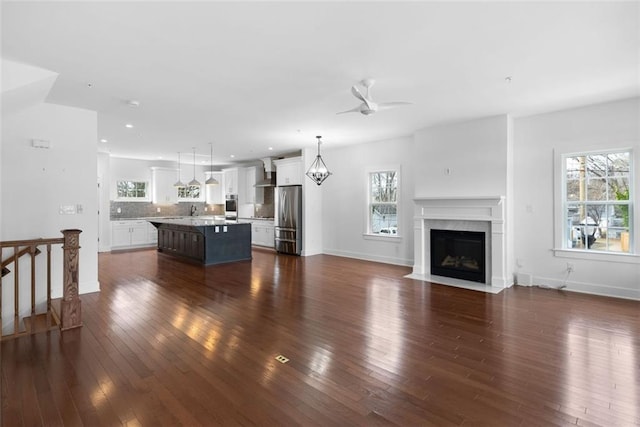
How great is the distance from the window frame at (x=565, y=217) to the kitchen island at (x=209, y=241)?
6243 mm

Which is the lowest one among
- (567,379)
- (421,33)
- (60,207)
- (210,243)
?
(567,379)

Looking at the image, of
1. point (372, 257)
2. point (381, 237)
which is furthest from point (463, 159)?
point (372, 257)

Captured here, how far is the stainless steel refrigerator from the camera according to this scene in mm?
8508

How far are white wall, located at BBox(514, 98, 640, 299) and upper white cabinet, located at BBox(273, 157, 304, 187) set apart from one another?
5.05m

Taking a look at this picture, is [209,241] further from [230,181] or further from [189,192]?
[189,192]

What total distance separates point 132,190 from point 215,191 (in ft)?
8.83

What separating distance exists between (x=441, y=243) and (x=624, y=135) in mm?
3062

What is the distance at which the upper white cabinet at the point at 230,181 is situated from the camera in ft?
36.4

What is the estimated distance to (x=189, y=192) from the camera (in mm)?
11586

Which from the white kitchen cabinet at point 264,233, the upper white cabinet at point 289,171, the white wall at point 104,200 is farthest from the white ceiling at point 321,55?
the white kitchen cabinet at point 264,233

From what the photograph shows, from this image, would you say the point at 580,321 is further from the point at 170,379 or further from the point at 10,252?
the point at 10,252

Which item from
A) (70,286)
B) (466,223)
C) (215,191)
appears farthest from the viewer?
(215,191)

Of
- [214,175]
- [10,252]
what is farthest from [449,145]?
[214,175]

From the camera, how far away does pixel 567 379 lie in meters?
2.53
